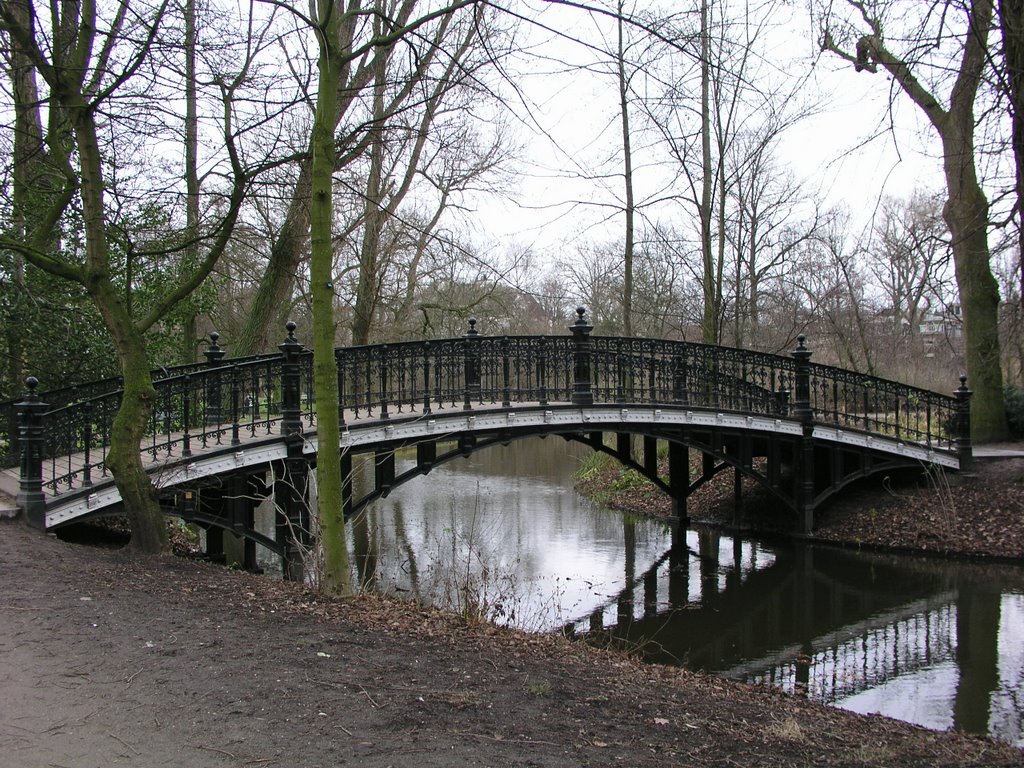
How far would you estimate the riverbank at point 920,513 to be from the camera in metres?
12.3

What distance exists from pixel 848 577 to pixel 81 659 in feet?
35.1

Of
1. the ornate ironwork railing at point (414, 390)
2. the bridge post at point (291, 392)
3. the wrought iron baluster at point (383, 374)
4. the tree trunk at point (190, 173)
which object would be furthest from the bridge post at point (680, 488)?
the tree trunk at point (190, 173)

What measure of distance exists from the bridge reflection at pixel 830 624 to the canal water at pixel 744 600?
27 millimetres

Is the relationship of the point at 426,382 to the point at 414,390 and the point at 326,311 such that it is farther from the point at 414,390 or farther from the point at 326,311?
the point at 326,311

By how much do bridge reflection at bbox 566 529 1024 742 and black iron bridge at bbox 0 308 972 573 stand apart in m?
2.14

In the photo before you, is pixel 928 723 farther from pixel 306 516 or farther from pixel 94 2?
pixel 94 2

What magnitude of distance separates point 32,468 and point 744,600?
877 centimetres

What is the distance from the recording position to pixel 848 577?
459 inches

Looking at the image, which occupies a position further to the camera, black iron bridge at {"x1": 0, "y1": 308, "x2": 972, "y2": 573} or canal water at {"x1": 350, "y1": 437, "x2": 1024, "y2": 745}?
black iron bridge at {"x1": 0, "y1": 308, "x2": 972, "y2": 573}

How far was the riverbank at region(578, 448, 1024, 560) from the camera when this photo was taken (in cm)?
1234

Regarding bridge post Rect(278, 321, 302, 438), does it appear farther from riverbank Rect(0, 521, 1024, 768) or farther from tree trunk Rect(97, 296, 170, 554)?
riverbank Rect(0, 521, 1024, 768)

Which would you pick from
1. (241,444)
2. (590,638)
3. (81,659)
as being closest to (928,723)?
(590,638)

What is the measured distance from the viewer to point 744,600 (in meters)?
10.7

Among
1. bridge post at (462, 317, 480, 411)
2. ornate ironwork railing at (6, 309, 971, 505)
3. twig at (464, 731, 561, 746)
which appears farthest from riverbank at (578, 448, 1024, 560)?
twig at (464, 731, 561, 746)
